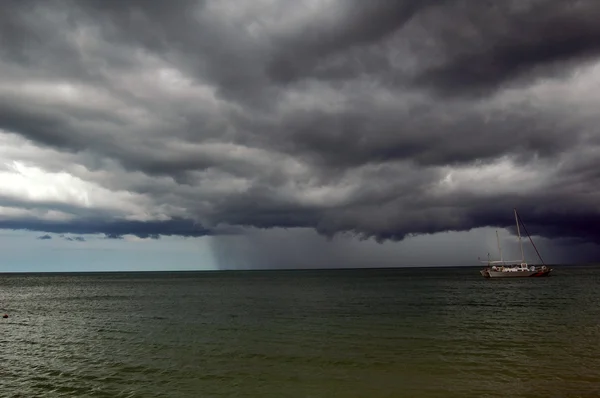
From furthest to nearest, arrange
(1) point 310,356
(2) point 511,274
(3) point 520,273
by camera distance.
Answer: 1. (2) point 511,274
2. (3) point 520,273
3. (1) point 310,356

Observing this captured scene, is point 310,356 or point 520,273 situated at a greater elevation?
point 520,273

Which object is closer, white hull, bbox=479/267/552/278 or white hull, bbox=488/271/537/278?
white hull, bbox=488/271/537/278

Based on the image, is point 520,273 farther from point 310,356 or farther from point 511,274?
point 310,356

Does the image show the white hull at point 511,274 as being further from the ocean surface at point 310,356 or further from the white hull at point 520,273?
the ocean surface at point 310,356

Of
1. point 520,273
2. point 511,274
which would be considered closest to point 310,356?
point 511,274

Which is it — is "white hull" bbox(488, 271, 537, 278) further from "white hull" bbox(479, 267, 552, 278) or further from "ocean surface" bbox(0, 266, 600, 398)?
"ocean surface" bbox(0, 266, 600, 398)

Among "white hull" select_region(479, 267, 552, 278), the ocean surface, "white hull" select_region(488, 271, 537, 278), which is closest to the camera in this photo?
the ocean surface

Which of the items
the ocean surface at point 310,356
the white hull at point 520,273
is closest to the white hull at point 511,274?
the white hull at point 520,273

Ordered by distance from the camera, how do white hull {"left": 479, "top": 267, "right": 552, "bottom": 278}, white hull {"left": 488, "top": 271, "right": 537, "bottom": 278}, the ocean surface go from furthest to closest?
white hull {"left": 479, "top": 267, "right": 552, "bottom": 278} < white hull {"left": 488, "top": 271, "right": 537, "bottom": 278} < the ocean surface

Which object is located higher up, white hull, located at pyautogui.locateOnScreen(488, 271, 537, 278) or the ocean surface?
white hull, located at pyautogui.locateOnScreen(488, 271, 537, 278)

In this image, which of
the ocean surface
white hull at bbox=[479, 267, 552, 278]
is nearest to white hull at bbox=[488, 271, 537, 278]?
white hull at bbox=[479, 267, 552, 278]

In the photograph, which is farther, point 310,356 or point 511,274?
point 511,274

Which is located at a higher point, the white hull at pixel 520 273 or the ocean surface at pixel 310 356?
the white hull at pixel 520 273

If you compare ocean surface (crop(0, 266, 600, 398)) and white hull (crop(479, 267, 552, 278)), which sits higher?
white hull (crop(479, 267, 552, 278))
